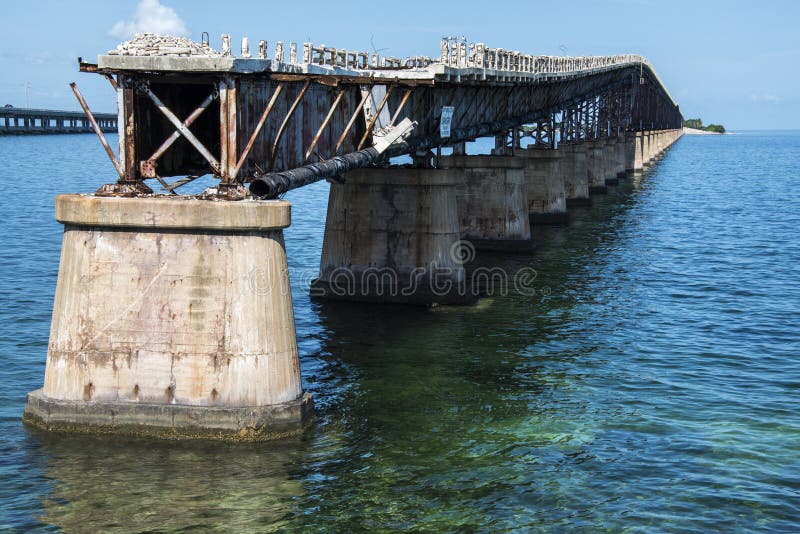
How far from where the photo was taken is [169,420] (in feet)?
63.8

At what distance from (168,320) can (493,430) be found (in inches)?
295

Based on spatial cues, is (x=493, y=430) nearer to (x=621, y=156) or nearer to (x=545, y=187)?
(x=545, y=187)

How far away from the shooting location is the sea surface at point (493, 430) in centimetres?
1720

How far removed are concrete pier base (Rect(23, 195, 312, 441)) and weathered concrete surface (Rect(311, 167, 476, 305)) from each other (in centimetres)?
1614

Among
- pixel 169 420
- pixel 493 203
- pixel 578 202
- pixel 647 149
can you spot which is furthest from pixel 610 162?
pixel 169 420

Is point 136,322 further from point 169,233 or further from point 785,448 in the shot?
point 785,448

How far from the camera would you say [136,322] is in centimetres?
1944

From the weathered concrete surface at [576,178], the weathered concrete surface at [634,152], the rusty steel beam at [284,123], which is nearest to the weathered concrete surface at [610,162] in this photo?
the weathered concrete surface at [634,152]

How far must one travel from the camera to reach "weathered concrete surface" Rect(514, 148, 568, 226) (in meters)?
61.3

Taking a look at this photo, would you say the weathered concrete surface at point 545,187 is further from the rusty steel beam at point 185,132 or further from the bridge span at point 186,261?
the rusty steel beam at point 185,132

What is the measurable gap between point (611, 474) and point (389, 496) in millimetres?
4527

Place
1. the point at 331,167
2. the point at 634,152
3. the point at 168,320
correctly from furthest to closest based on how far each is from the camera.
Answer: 1. the point at 634,152
2. the point at 331,167
3. the point at 168,320

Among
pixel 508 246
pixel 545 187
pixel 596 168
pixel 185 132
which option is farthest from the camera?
pixel 596 168

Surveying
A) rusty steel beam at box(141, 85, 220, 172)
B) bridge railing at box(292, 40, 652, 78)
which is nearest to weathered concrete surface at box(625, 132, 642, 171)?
bridge railing at box(292, 40, 652, 78)
